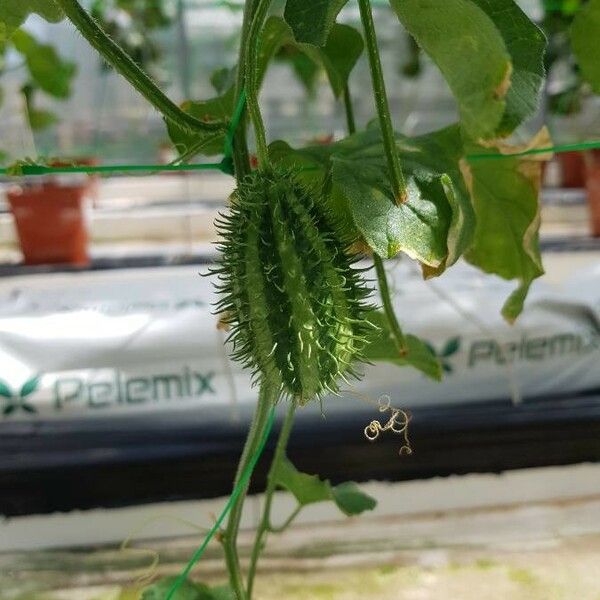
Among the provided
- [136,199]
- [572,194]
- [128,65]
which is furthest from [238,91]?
[136,199]

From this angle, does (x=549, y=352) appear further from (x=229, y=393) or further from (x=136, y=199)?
(x=136, y=199)

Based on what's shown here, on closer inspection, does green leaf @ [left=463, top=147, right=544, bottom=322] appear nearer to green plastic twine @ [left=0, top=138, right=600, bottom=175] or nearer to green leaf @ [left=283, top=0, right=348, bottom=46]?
green plastic twine @ [left=0, top=138, right=600, bottom=175]

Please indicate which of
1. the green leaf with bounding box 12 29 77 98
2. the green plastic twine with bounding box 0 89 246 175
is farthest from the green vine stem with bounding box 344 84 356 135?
the green leaf with bounding box 12 29 77 98

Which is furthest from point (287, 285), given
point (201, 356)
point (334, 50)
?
point (201, 356)

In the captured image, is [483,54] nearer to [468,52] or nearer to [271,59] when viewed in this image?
[468,52]

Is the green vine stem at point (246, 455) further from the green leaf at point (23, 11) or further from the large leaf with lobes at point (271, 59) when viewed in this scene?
the green leaf at point (23, 11)
